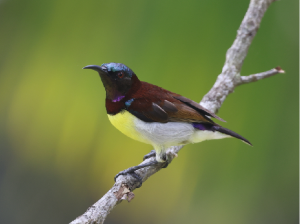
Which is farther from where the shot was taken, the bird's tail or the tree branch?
the tree branch

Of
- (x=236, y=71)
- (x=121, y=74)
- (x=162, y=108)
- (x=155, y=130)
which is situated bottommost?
(x=155, y=130)

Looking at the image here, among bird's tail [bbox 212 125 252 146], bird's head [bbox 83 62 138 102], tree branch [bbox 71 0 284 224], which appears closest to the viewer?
bird's head [bbox 83 62 138 102]

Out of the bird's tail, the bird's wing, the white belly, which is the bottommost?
the white belly

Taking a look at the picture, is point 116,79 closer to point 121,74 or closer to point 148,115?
point 121,74

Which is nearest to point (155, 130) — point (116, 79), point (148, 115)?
point (148, 115)

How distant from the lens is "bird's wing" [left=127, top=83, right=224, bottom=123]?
1.64m

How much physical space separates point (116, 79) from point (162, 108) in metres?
0.30

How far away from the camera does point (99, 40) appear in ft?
10.1

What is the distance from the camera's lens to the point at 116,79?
162 cm

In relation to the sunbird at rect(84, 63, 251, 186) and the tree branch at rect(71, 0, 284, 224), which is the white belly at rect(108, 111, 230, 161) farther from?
the tree branch at rect(71, 0, 284, 224)

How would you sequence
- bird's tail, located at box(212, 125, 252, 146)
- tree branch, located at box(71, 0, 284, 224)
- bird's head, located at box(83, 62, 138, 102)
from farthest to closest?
tree branch, located at box(71, 0, 284, 224) → bird's tail, located at box(212, 125, 252, 146) → bird's head, located at box(83, 62, 138, 102)

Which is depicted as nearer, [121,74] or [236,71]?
[121,74]

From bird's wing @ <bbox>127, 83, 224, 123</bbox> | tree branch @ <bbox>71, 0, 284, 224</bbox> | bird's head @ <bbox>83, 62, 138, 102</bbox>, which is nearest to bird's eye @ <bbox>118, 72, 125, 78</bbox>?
bird's head @ <bbox>83, 62, 138, 102</bbox>

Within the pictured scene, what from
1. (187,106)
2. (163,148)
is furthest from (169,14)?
(163,148)
